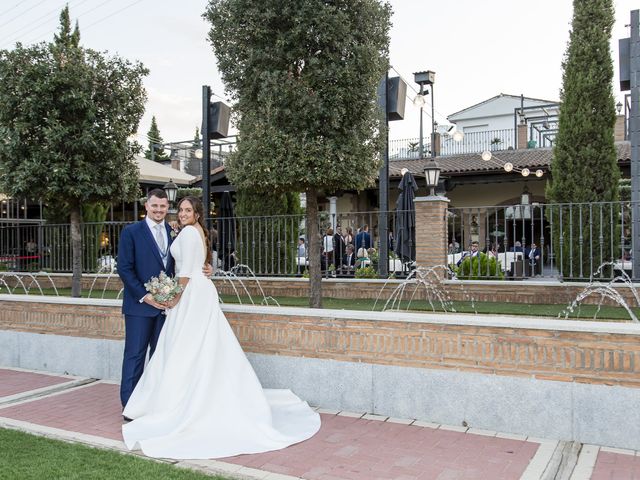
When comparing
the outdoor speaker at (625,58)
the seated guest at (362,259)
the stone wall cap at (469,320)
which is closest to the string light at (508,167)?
the seated guest at (362,259)

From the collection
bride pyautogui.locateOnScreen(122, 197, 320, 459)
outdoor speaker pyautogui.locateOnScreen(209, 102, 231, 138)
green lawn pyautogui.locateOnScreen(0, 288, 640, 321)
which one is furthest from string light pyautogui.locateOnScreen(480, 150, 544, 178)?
bride pyautogui.locateOnScreen(122, 197, 320, 459)

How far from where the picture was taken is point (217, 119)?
1366 centimetres

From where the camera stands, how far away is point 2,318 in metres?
7.83

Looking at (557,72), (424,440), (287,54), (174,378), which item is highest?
(557,72)

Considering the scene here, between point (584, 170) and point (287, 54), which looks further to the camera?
point (584, 170)

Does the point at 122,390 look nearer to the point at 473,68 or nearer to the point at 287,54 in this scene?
the point at 287,54

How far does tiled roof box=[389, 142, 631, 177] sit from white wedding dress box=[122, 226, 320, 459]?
14880 mm

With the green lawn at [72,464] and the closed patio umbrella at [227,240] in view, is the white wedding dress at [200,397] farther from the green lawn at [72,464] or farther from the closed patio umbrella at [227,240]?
the closed patio umbrella at [227,240]

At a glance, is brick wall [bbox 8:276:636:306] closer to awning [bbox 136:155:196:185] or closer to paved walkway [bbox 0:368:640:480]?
paved walkway [bbox 0:368:640:480]

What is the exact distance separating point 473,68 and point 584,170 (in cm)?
921

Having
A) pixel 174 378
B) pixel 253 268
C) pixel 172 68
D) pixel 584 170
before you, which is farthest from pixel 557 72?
pixel 174 378

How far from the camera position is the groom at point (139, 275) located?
5.38m

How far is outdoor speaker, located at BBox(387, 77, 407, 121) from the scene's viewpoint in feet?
36.1

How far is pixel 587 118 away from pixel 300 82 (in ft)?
23.5
